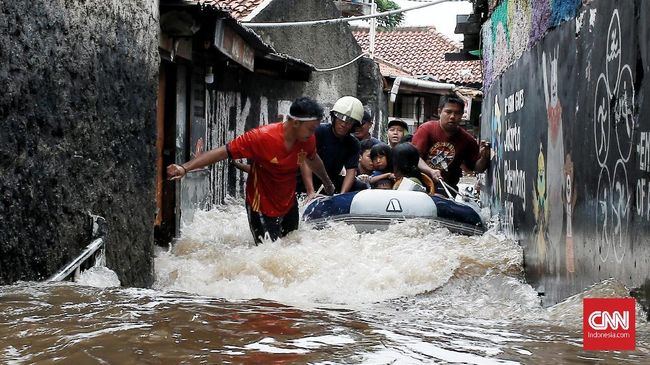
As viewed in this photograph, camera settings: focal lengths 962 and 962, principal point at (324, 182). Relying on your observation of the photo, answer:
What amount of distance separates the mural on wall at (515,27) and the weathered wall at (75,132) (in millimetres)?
2915

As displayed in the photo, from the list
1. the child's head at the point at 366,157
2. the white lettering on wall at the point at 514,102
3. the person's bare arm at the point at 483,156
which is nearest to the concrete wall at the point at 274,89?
the child's head at the point at 366,157

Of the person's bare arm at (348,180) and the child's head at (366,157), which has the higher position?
the child's head at (366,157)

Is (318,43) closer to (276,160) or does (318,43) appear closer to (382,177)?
(382,177)

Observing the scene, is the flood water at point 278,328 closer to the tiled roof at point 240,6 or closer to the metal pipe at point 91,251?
the metal pipe at point 91,251

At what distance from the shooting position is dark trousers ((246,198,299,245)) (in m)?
8.45

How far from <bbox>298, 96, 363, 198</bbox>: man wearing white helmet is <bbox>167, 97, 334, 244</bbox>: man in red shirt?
941 millimetres

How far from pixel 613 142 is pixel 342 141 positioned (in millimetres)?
5480

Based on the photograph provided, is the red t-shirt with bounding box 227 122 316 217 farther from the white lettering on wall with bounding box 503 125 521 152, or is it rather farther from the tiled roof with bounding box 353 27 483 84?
the tiled roof with bounding box 353 27 483 84

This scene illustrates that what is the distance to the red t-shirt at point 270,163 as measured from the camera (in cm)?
795

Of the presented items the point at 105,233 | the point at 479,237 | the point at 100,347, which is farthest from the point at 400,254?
the point at 100,347


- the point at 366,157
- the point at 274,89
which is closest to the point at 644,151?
the point at 366,157

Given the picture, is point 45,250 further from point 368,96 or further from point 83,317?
point 368,96

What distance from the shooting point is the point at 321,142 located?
10047mm

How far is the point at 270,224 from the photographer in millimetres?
8477
